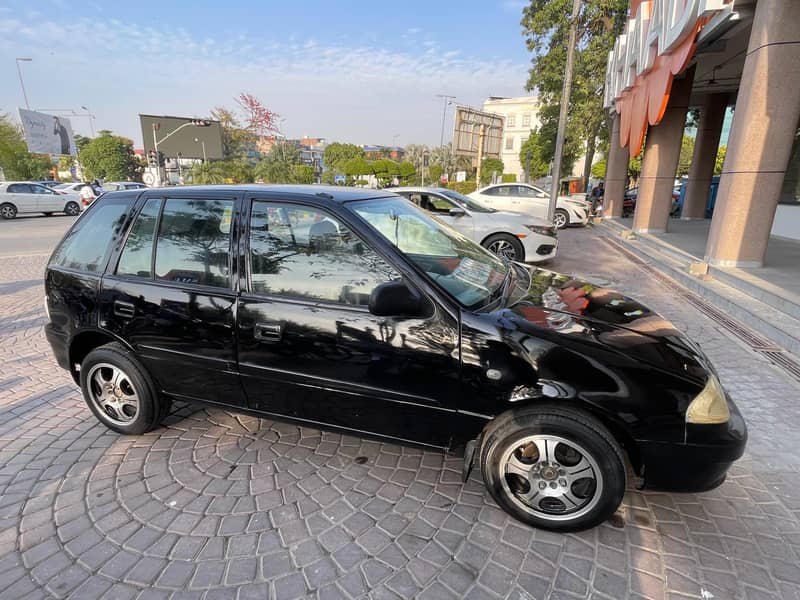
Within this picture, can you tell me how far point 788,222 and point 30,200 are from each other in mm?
28709

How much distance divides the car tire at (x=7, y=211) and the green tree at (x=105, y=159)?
4560 centimetres

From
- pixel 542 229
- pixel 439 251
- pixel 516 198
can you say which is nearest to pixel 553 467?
pixel 439 251

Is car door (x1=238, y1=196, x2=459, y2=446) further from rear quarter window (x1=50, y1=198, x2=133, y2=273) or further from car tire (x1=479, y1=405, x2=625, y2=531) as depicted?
rear quarter window (x1=50, y1=198, x2=133, y2=273)

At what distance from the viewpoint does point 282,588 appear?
1.96m

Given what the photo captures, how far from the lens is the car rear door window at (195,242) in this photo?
105 inches

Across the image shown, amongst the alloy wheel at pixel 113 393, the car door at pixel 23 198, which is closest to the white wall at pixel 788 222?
the alloy wheel at pixel 113 393

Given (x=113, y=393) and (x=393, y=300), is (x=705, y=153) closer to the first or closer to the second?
(x=393, y=300)

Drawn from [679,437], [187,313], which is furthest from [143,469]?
[679,437]

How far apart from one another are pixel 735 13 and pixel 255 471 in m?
9.93

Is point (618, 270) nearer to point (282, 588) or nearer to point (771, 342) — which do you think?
point (771, 342)

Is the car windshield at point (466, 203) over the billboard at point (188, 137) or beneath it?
beneath

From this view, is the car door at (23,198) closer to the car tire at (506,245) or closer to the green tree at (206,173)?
the green tree at (206,173)

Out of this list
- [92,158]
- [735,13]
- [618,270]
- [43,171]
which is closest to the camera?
[735,13]

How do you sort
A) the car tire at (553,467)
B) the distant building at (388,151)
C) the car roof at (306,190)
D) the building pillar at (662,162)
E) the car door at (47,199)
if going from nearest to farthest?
the car tire at (553,467)
the car roof at (306,190)
the building pillar at (662,162)
the car door at (47,199)
the distant building at (388,151)
